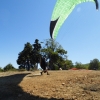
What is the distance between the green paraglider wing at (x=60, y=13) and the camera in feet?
18.8

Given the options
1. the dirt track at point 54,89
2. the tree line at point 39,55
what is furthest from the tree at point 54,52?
the dirt track at point 54,89

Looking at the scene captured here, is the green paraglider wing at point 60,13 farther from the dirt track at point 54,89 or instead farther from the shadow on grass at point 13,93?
the shadow on grass at point 13,93

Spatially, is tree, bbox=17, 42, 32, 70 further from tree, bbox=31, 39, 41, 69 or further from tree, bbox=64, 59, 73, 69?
tree, bbox=64, 59, 73, 69

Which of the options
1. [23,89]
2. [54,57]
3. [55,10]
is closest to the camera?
[55,10]

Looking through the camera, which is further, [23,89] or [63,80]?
[63,80]

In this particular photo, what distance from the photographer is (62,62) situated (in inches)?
2339

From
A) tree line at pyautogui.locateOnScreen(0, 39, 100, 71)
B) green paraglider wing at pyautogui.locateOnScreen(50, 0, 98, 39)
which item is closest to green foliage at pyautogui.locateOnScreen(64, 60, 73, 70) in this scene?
tree line at pyautogui.locateOnScreen(0, 39, 100, 71)

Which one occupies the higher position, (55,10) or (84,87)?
(55,10)

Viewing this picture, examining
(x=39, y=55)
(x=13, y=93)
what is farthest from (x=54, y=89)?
(x=39, y=55)

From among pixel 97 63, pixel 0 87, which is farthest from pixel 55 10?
pixel 97 63

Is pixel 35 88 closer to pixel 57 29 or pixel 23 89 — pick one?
pixel 23 89

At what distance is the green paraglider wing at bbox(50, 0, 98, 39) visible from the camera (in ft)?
18.8

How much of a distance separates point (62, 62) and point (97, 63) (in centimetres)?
1422

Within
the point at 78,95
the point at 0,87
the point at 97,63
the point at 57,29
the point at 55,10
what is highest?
the point at 97,63
